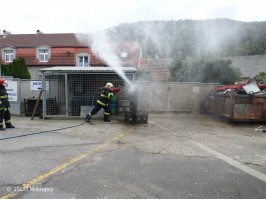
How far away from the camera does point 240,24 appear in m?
20.8

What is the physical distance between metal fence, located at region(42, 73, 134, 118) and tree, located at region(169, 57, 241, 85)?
357 inches

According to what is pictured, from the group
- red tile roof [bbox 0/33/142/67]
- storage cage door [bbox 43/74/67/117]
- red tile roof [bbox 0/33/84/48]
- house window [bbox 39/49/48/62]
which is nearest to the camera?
storage cage door [bbox 43/74/67/117]

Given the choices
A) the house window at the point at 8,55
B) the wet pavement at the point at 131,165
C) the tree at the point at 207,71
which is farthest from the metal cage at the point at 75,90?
the house window at the point at 8,55

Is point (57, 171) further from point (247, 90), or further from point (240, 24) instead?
point (240, 24)

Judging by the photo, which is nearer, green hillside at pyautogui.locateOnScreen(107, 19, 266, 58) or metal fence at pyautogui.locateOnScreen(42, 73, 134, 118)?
metal fence at pyautogui.locateOnScreen(42, 73, 134, 118)

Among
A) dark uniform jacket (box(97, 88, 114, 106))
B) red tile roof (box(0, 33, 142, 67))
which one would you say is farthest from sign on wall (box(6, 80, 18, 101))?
red tile roof (box(0, 33, 142, 67))

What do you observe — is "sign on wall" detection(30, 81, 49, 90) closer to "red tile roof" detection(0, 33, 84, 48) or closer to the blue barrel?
the blue barrel

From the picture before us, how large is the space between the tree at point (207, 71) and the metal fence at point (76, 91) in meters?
9.06

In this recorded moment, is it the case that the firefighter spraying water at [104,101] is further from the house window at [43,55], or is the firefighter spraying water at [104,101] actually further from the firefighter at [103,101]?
the house window at [43,55]

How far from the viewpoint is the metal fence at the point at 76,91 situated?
9156mm

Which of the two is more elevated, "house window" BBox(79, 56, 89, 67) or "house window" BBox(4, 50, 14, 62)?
"house window" BBox(4, 50, 14, 62)

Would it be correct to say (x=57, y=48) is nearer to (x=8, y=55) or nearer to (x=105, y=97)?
(x=8, y=55)

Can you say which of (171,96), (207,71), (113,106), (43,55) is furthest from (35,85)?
(207,71)

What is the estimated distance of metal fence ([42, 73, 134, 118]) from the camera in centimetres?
916
